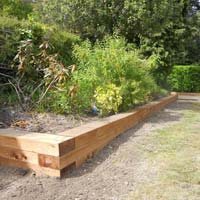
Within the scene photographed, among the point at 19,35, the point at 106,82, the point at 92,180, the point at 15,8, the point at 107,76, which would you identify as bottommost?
the point at 92,180

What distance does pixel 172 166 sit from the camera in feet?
10.8

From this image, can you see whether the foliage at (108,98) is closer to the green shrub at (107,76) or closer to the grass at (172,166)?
the green shrub at (107,76)

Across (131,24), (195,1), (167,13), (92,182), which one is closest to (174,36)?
(167,13)

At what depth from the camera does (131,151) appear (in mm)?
3826

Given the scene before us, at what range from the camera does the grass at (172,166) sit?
2643 millimetres

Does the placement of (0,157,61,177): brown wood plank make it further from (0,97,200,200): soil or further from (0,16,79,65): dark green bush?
(0,16,79,65): dark green bush

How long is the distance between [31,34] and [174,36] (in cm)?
534

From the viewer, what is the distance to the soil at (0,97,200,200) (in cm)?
263

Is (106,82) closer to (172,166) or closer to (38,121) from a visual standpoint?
(38,121)

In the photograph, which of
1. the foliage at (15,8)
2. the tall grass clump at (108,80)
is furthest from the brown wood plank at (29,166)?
the foliage at (15,8)

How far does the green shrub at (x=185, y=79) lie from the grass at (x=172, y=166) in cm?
848

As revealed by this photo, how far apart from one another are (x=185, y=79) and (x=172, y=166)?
10.6 metres

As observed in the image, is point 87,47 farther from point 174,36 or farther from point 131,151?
point 174,36

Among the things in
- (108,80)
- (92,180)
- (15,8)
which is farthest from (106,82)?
(15,8)
